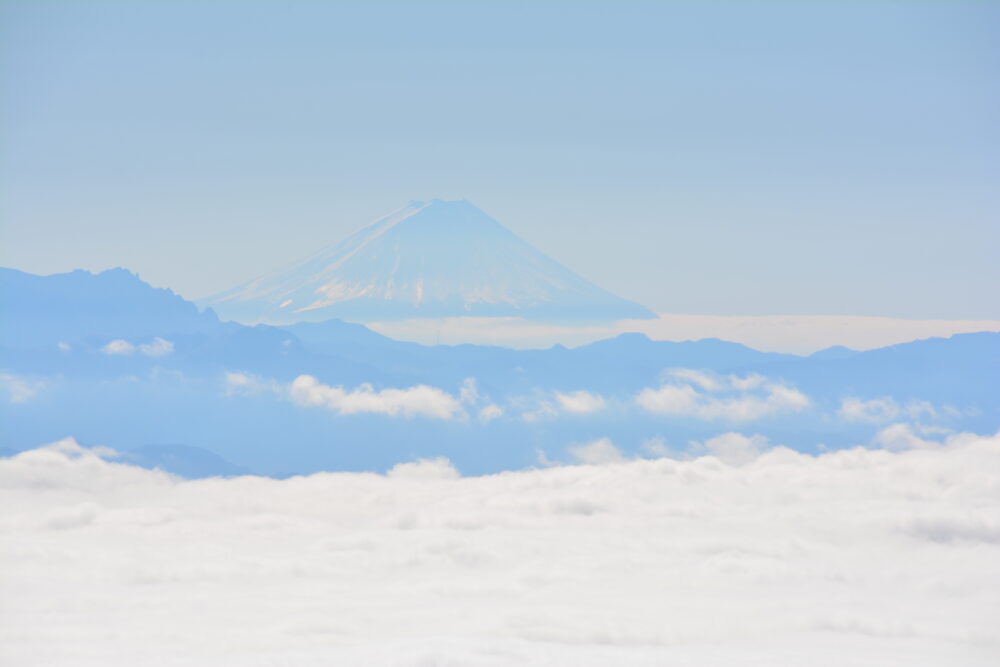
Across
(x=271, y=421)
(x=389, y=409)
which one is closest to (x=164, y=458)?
(x=271, y=421)

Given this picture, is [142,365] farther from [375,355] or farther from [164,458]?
[375,355]

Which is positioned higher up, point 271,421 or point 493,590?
point 271,421

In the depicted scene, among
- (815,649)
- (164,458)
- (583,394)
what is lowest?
(815,649)

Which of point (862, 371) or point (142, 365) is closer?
point (142, 365)

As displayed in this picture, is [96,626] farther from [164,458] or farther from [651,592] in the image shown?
[651,592]

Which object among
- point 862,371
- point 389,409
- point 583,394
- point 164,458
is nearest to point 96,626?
point 164,458

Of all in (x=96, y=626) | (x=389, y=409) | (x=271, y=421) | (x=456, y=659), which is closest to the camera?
(x=456, y=659)

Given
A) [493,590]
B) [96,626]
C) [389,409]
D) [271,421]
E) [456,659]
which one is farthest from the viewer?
[389,409]

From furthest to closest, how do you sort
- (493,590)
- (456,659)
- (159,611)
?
(493,590) < (159,611) < (456,659)

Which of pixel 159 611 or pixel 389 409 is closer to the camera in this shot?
pixel 159 611
